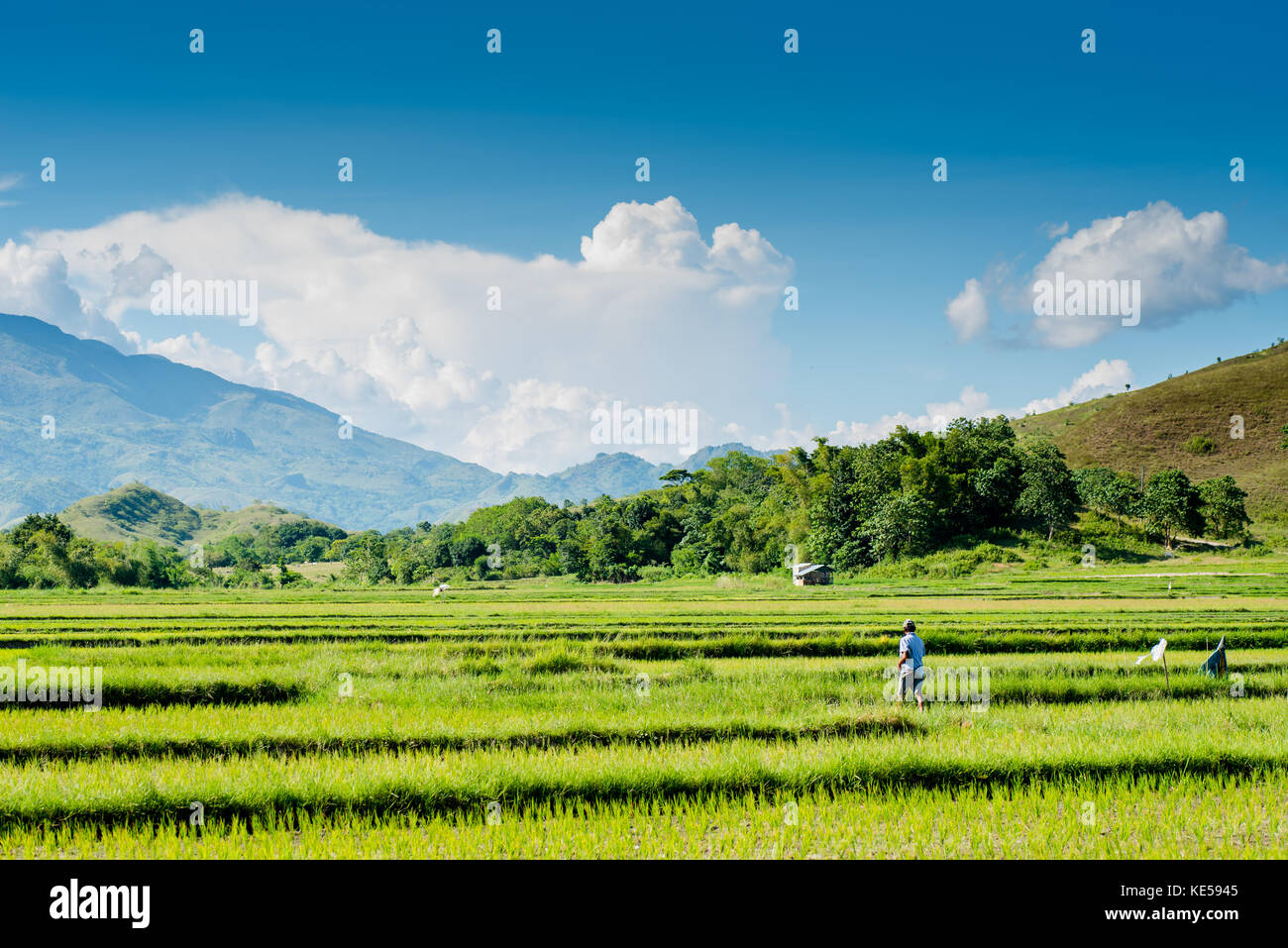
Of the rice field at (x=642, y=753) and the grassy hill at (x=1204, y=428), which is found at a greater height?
the grassy hill at (x=1204, y=428)

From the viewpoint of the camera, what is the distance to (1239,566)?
52594 mm

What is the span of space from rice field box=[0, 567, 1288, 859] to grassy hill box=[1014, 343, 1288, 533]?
89029 millimetres

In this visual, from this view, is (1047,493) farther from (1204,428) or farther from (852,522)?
(1204,428)

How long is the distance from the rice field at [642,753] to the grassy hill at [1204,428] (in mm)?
89029

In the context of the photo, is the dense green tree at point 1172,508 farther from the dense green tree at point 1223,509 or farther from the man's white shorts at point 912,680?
the man's white shorts at point 912,680

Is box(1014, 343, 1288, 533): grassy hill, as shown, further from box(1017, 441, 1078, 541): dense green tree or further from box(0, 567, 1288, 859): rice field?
box(0, 567, 1288, 859): rice field

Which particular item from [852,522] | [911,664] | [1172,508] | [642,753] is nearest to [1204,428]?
[1172,508]

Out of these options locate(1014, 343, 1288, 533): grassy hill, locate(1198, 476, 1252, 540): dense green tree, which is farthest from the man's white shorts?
locate(1014, 343, 1288, 533): grassy hill

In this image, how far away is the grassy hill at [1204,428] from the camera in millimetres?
95312

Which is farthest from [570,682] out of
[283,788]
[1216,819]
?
[1216,819]

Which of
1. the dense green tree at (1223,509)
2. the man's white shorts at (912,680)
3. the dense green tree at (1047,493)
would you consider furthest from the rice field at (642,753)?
the dense green tree at (1223,509)

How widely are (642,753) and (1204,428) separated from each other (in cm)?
12988
